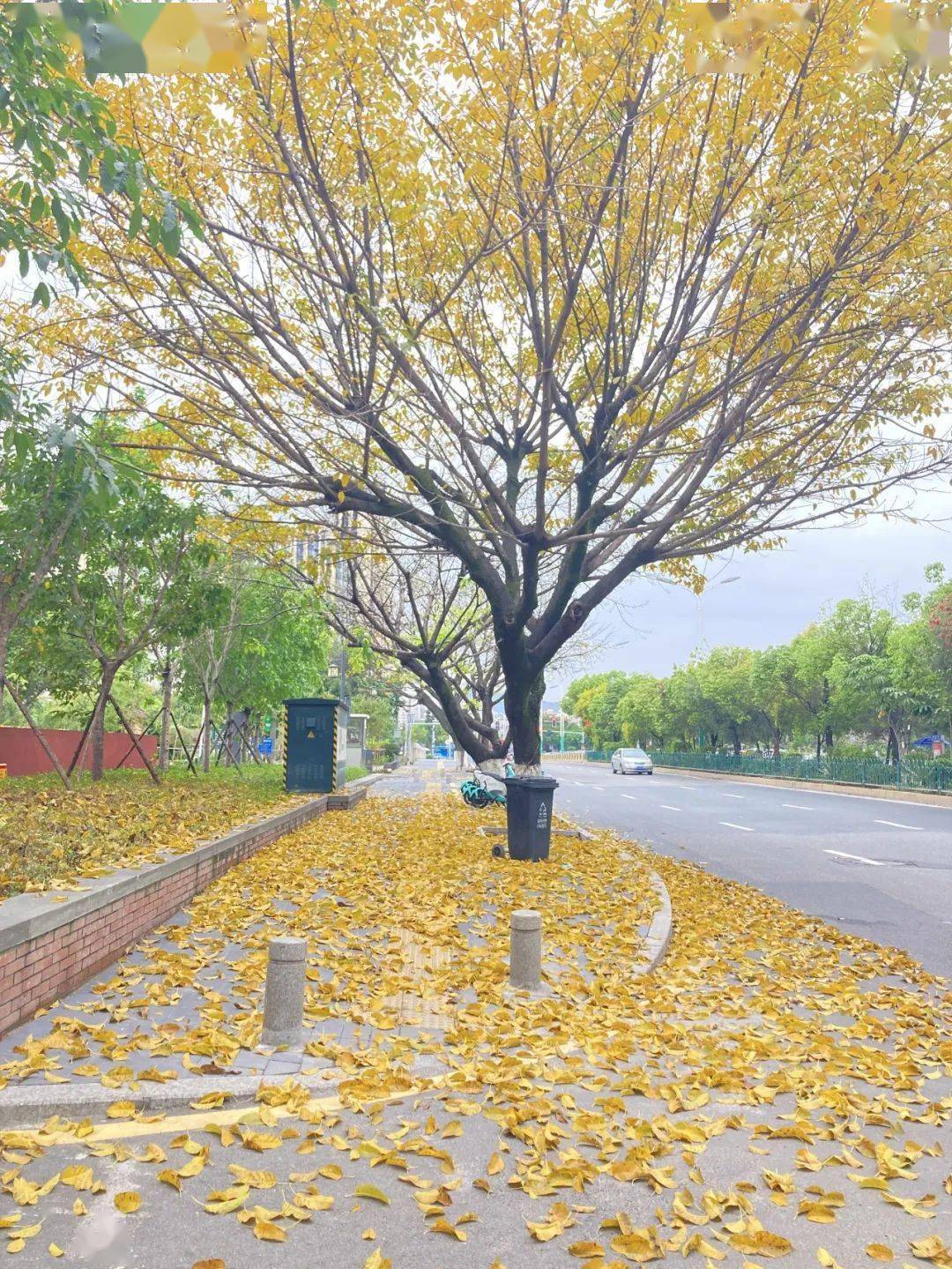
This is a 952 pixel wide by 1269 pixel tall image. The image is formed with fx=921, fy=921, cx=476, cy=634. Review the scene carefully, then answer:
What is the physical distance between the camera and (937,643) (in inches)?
1254

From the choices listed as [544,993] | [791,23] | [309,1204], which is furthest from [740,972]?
[791,23]

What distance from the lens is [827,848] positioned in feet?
50.6

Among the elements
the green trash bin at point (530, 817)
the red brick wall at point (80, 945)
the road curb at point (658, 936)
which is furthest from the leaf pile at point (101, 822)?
the road curb at point (658, 936)

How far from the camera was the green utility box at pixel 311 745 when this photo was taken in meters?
19.8

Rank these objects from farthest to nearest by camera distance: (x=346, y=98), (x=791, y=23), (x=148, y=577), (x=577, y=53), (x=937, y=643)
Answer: (x=937, y=643)
(x=148, y=577)
(x=346, y=98)
(x=577, y=53)
(x=791, y=23)

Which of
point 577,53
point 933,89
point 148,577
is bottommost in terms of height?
point 148,577

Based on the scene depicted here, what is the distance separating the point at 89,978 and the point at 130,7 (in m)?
5.71

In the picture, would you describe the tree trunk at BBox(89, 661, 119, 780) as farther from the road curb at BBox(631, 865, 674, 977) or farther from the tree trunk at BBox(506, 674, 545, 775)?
the road curb at BBox(631, 865, 674, 977)

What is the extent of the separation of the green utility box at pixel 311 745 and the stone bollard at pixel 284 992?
14885 mm

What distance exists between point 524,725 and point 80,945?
8.19m

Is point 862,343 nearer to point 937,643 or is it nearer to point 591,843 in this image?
point 591,843

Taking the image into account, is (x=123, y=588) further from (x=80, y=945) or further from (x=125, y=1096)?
(x=125, y=1096)

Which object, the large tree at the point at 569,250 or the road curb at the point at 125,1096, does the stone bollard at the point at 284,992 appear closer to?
the road curb at the point at 125,1096

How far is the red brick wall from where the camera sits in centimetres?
488
